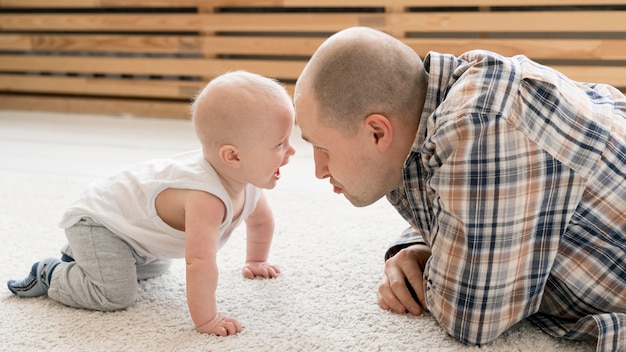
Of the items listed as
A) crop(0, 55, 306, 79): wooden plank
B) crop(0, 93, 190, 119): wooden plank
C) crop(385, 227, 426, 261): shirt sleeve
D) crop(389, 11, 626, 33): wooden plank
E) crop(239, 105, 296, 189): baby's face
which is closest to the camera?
crop(239, 105, 296, 189): baby's face

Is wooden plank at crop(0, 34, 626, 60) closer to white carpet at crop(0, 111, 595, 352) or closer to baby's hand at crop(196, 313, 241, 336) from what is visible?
white carpet at crop(0, 111, 595, 352)

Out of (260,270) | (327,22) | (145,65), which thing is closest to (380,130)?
(260,270)

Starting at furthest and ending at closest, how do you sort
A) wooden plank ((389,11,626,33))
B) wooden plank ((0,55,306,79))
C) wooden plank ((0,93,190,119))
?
wooden plank ((0,93,190,119))
wooden plank ((0,55,306,79))
wooden plank ((389,11,626,33))

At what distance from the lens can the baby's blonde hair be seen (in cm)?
124

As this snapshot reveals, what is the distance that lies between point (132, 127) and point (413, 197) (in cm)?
207

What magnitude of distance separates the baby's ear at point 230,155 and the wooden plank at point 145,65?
174cm

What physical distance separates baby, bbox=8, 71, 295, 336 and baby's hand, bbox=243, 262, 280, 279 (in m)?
0.11

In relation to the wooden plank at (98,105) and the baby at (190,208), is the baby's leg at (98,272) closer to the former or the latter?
the baby at (190,208)

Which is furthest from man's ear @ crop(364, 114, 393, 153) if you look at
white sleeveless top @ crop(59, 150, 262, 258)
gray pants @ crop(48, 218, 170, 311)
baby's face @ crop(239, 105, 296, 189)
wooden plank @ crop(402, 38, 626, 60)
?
wooden plank @ crop(402, 38, 626, 60)

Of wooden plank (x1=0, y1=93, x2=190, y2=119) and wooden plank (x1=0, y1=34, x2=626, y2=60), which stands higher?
wooden plank (x1=0, y1=34, x2=626, y2=60)

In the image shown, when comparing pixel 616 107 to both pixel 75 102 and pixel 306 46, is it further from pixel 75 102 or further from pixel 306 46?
pixel 75 102

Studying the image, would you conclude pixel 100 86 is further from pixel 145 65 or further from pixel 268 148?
pixel 268 148

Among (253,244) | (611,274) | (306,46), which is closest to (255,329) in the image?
(253,244)

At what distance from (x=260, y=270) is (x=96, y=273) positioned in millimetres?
329
